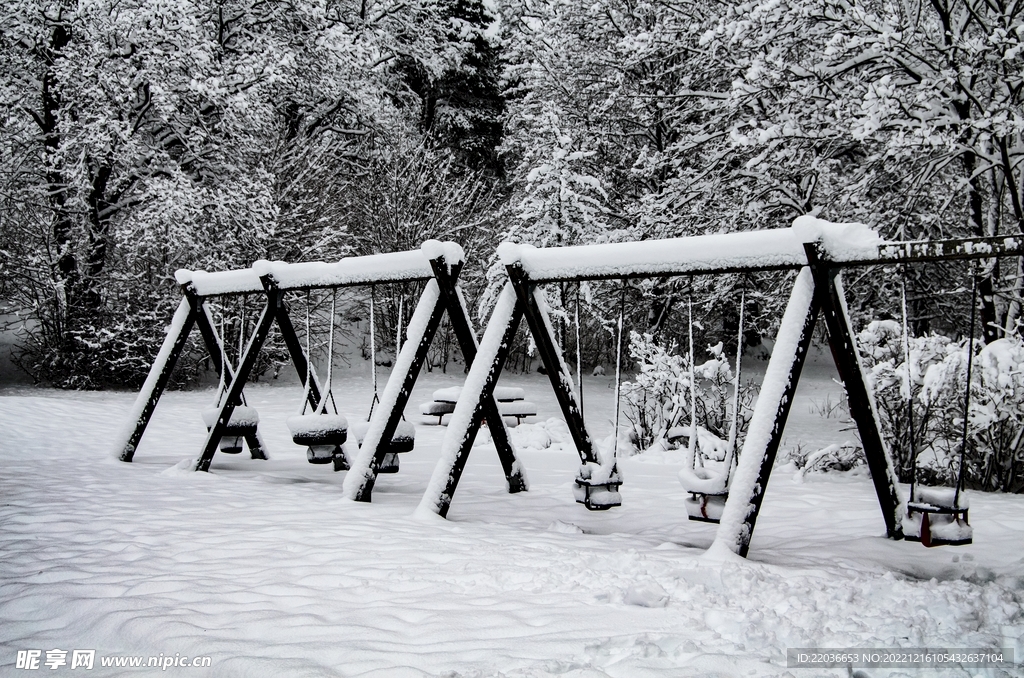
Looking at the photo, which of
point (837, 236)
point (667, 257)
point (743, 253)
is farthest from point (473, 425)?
point (837, 236)

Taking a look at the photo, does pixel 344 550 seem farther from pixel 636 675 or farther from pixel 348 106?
pixel 348 106

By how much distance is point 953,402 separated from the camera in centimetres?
639

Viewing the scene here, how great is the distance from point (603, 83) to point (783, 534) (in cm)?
1049

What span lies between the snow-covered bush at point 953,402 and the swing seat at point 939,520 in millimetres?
2673

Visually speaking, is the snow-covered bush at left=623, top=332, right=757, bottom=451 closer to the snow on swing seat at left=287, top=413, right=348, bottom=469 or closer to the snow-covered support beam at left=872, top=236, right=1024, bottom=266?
the snow on swing seat at left=287, top=413, right=348, bottom=469

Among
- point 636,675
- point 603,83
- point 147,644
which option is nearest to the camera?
point 636,675

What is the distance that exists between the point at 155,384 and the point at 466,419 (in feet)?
11.3

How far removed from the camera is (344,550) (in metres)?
3.45

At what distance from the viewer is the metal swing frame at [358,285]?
4.47m

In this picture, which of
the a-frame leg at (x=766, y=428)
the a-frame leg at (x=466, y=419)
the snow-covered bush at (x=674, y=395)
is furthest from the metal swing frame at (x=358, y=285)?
the snow-covered bush at (x=674, y=395)

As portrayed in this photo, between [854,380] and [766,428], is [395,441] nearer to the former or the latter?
[766,428]

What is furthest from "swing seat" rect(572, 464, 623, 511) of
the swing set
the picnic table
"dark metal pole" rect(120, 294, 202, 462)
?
"dark metal pole" rect(120, 294, 202, 462)

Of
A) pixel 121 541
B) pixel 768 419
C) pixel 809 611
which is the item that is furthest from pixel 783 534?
pixel 121 541

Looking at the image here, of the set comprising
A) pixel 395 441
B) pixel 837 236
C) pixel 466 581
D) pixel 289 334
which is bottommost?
pixel 466 581
